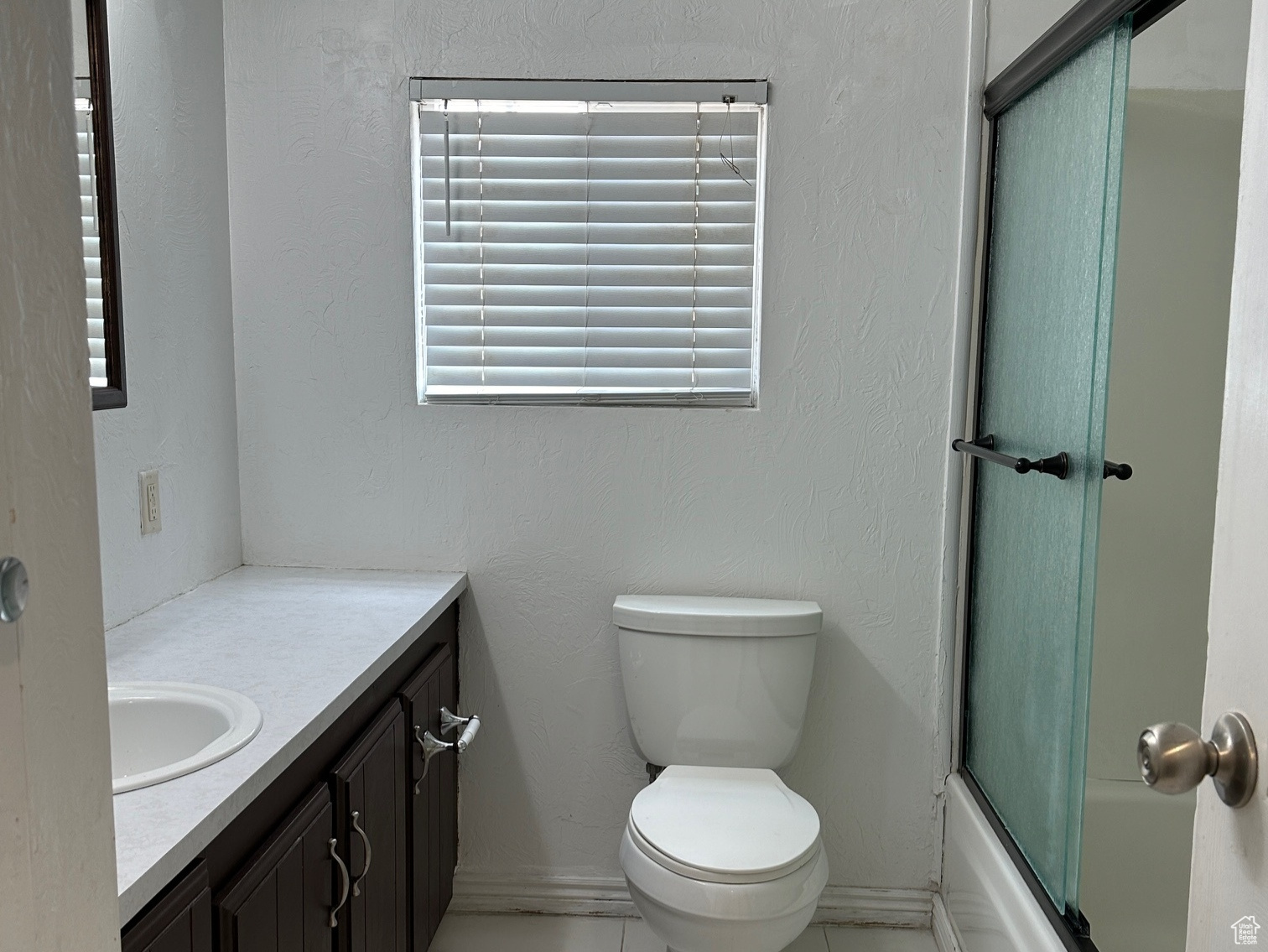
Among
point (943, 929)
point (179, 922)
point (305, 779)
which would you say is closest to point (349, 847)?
point (305, 779)

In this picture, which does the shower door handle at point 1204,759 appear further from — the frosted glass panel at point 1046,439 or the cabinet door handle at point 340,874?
the cabinet door handle at point 340,874

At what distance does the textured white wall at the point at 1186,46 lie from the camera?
1960mm

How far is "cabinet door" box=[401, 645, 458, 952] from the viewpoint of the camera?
1867 mm

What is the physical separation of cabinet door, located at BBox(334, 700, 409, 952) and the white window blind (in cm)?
78

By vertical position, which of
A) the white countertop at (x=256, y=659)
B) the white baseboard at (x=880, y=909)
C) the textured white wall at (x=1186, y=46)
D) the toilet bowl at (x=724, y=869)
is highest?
the textured white wall at (x=1186, y=46)

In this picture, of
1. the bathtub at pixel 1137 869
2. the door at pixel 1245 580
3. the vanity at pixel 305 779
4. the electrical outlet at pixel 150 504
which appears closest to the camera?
the door at pixel 1245 580

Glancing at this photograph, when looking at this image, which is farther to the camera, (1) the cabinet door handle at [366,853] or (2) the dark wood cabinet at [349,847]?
(1) the cabinet door handle at [366,853]

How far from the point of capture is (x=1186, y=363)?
7.02ft

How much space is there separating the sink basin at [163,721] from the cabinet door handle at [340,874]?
23 cm

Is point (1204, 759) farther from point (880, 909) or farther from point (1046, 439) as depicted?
point (880, 909)

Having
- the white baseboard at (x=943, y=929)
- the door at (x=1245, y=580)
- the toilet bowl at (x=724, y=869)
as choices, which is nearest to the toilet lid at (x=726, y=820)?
the toilet bowl at (x=724, y=869)

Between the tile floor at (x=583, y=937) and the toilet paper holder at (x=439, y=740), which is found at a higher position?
the toilet paper holder at (x=439, y=740)

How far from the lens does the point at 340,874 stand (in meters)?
1.46

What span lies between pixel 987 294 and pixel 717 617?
2.90 ft
